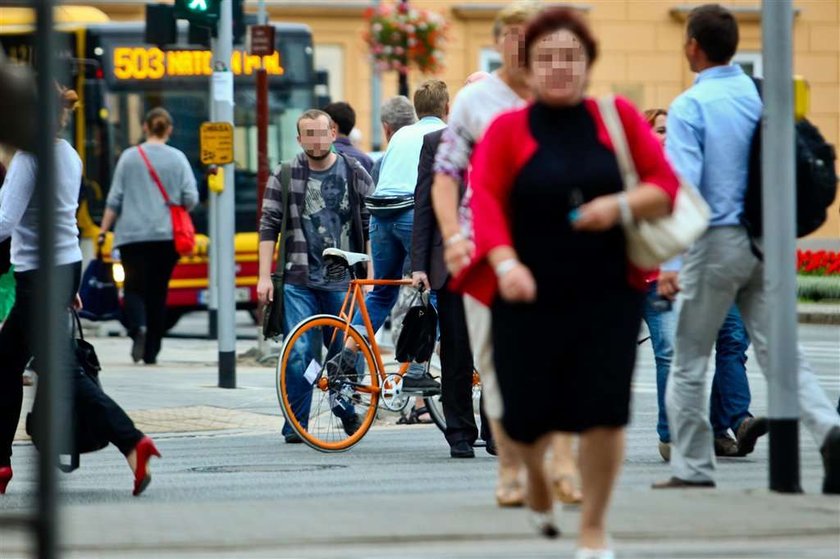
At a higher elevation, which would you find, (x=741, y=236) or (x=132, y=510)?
(x=741, y=236)

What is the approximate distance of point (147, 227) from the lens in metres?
16.5

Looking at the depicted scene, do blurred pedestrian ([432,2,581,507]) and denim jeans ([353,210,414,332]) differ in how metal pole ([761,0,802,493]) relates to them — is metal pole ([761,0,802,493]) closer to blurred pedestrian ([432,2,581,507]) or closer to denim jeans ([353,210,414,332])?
blurred pedestrian ([432,2,581,507])

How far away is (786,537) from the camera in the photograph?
6.73m

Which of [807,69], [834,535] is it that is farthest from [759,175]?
[807,69]

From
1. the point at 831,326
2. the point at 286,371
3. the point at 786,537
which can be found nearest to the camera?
the point at 786,537

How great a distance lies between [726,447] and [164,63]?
12.4 m

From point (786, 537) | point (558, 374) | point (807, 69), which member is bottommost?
point (786, 537)

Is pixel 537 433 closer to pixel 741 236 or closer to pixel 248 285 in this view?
pixel 741 236

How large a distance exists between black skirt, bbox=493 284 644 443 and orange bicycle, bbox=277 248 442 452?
433 centimetres

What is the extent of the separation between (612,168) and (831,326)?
1657 centimetres

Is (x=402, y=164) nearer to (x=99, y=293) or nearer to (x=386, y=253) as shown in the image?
(x=386, y=253)

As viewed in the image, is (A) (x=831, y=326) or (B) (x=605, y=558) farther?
(A) (x=831, y=326)

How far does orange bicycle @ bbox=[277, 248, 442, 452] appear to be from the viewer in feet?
34.0

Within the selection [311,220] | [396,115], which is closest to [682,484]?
[311,220]
